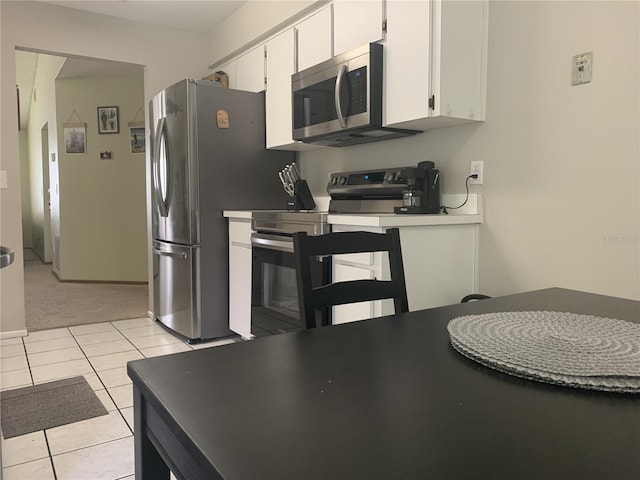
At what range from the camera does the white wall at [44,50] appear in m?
3.54

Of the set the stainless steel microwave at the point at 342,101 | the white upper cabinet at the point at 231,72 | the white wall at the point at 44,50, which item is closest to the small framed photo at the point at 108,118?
the white wall at the point at 44,50

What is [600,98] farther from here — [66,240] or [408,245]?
[66,240]

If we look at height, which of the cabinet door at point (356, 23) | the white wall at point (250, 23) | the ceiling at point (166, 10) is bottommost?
the cabinet door at point (356, 23)

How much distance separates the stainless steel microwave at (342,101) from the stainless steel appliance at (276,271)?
21.3 inches

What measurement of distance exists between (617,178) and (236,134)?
2418 millimetres

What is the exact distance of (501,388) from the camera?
720 millimetres

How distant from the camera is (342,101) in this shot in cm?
263

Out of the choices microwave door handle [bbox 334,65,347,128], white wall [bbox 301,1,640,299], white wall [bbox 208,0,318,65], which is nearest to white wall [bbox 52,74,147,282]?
white wall [bbox 208,0,318,65]

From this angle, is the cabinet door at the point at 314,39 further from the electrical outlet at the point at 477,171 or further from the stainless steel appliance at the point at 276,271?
the electrical outlet at the point at 477,171

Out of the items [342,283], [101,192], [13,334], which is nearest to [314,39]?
[342,283]

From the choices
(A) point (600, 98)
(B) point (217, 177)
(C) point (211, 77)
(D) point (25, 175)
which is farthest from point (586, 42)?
(D) point (25, 175)

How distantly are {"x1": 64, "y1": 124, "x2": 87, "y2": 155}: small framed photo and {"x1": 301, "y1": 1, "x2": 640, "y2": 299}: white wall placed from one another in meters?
4.83

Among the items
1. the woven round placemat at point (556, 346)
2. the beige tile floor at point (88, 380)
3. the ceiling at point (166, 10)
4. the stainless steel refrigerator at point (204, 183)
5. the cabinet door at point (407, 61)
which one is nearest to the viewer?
the woven round placemat at point (556, 346)

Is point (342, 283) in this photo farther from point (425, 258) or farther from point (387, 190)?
point (387, 190)
